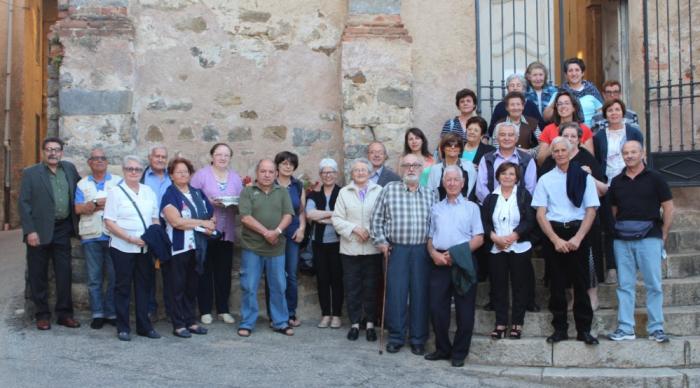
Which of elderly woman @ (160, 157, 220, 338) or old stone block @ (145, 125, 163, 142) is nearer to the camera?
elderly woman @ (160, 157, 220, 338)

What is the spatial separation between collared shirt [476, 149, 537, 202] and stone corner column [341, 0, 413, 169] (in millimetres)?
1550

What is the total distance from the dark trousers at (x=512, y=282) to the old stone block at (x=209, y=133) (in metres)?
3.39

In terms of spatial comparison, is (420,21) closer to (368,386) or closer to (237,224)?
(237,224)

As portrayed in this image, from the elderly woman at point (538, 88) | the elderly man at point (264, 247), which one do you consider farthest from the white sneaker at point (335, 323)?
the elderly woman at point (538, 88)

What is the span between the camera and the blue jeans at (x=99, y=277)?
7246 millimetres

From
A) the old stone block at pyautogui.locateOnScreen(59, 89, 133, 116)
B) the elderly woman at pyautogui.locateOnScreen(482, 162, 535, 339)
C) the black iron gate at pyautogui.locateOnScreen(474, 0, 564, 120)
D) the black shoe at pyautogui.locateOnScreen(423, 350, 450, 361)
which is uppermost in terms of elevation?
the black iron gate at pyautogui.locateOnScreen(474, 0, 564, 120)

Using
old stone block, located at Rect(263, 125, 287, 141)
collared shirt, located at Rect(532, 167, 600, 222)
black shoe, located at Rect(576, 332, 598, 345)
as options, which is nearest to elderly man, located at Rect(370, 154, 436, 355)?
collared shirt, located at Rect(532, 167, 600, 222)

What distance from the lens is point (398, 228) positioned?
22.7 ft

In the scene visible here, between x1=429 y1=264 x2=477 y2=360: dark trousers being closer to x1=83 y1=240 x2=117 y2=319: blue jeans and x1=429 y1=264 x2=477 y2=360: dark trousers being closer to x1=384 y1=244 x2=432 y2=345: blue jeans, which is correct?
x1=384 y1=244 x2=432 y2=345: blue jeans

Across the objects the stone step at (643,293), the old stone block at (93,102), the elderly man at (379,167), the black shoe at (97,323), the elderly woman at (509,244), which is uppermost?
the old stone block at (93,102)

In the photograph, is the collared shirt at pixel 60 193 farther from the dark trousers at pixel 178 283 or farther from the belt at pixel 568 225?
the belt at pixel 568 225

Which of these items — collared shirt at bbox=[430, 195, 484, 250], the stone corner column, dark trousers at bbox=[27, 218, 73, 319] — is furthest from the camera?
the stone corner column

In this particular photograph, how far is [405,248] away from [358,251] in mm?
449

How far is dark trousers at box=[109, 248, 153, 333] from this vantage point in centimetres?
686
